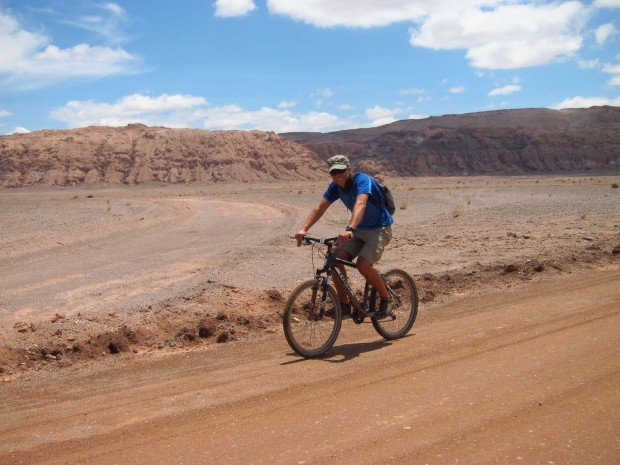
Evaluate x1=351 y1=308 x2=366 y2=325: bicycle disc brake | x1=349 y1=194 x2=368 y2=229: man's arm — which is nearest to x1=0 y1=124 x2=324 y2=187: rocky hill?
x1=351 y1=308 x2=366 y2=325: bicycle disc brake

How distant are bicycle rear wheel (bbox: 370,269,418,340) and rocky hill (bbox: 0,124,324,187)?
85218mm

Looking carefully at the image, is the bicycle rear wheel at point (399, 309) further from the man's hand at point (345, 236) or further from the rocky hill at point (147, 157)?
the rocky hill at point (147, 157)

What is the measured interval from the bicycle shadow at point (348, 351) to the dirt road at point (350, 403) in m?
0.03

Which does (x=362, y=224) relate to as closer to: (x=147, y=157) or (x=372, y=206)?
(x=372, y=206)

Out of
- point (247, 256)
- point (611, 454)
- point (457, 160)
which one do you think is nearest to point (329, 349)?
point (611, 454)

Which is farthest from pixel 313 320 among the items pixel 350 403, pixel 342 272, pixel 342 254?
pixel 350 403

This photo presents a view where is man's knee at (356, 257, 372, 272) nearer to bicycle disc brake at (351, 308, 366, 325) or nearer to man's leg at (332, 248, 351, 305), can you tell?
man's leg at (332, 248, 351, 305)

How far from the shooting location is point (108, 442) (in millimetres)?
4430

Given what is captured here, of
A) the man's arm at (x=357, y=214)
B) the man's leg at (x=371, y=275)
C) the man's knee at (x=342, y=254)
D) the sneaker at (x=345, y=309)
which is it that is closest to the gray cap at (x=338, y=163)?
the man's arm at (x=357, y=214)

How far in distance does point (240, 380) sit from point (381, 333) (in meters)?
2.02

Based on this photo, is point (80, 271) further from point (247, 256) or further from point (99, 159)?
point (99, 159)

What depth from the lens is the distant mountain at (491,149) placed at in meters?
100

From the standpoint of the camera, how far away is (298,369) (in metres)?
6.06

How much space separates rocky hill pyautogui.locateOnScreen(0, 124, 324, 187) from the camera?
9012 cm
